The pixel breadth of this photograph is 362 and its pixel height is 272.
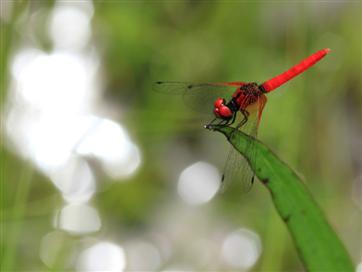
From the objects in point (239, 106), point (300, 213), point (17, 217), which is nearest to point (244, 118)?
point (239, 106)

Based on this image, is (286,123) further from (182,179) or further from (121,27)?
(121,27)

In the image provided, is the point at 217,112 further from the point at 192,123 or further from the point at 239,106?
the point at 192,123

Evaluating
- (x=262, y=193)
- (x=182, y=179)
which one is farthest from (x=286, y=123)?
(x=182, y=179)

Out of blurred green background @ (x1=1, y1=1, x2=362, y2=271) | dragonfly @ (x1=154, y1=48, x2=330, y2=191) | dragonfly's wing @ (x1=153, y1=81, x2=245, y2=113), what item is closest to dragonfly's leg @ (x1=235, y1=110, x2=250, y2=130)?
dragonfly @ (x1=154, y1=48, x2=330, y2=191)

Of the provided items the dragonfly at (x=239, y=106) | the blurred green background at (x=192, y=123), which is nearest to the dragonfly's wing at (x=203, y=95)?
the dragonfly at (x=239, y=106)

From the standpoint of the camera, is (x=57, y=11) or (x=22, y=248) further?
(x=57, y=11)

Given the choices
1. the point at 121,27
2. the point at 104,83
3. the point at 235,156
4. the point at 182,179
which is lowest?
the point at 235,156
